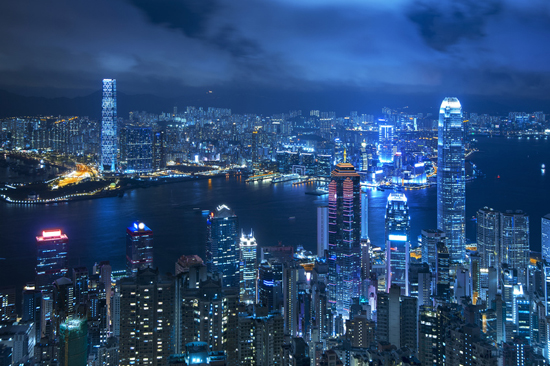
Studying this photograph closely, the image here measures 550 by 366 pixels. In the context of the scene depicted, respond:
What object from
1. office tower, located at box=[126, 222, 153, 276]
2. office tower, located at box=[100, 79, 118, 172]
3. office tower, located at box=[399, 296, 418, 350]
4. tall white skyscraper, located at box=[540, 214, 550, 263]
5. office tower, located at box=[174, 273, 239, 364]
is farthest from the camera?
office tower, located at box=[100, 79, 118, 172]

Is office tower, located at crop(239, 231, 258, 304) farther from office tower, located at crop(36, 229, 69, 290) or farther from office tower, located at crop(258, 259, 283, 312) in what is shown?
office tower, located at crop(36, 229, 69, 290)

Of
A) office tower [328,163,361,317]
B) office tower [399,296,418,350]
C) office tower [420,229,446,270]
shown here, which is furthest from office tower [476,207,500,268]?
office tower [399,296,418,350]

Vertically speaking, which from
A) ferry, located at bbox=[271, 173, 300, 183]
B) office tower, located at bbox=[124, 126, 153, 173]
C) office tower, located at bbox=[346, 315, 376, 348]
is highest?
office tower, located at bbox=[124, 126, 153, 173]

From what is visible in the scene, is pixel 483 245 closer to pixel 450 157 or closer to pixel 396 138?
pixel 450 157

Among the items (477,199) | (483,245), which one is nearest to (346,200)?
(483,245)

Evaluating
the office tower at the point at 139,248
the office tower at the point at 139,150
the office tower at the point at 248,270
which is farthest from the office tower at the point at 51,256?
the office tower at the point at 139,150

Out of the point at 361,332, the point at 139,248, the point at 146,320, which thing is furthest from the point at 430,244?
the point at 146,320
